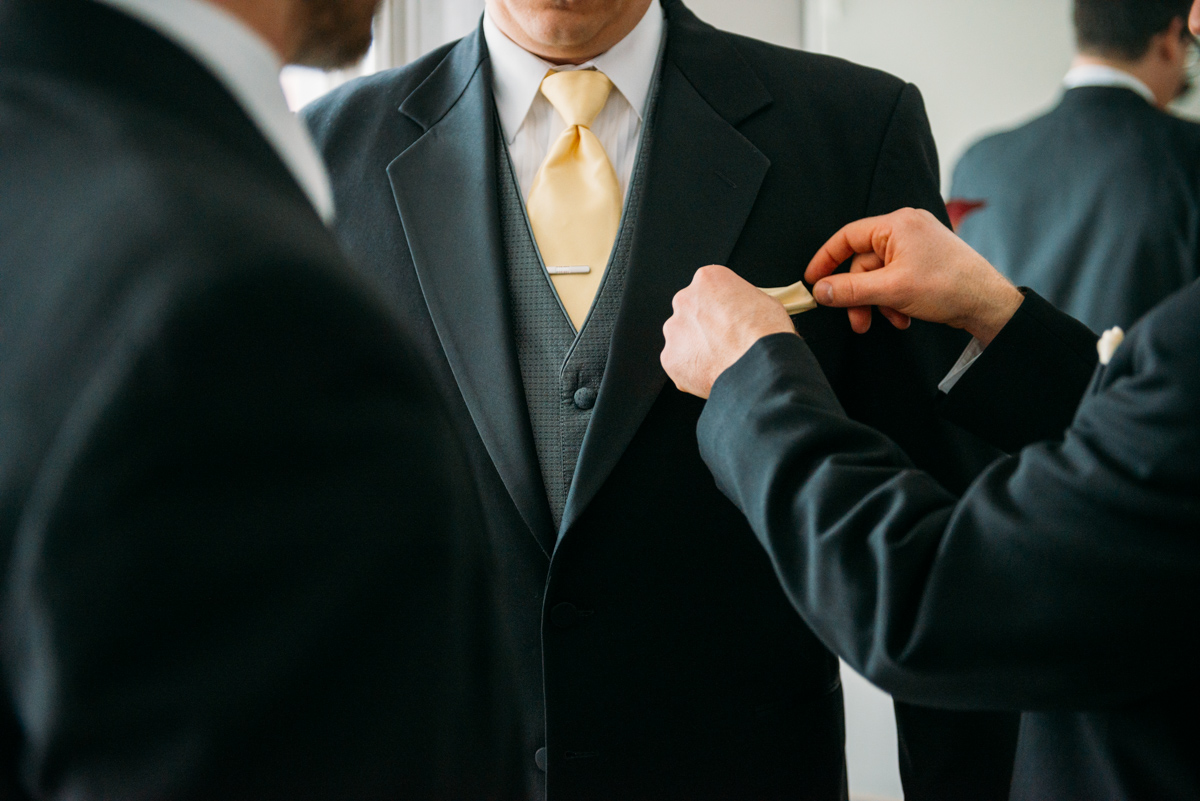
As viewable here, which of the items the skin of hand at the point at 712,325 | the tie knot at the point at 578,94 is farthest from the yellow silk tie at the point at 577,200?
the skin of hand at the point at 712,325

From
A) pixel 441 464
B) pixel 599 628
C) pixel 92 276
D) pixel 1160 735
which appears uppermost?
pixel 92 276

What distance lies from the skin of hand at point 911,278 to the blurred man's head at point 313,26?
21.8 inches

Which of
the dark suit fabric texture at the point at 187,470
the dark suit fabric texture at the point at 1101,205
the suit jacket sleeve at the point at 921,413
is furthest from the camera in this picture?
the dark suit fabric texture at the point at 1101,205

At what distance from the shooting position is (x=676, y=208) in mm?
1024

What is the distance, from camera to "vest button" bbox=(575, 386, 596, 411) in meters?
0.98

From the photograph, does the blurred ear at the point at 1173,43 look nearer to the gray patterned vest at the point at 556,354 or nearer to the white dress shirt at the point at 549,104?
the white dress shirt at the point at 549,104

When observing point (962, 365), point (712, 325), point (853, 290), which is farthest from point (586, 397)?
point (962, 365)

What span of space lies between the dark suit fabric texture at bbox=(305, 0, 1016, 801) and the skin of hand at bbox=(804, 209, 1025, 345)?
0.05 m

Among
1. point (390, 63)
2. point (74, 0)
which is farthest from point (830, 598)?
point (390, 63)

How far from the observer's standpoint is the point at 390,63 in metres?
1.82

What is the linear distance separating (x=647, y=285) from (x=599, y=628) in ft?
1.16

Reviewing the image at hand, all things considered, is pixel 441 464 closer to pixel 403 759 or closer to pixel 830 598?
pixel 403 759

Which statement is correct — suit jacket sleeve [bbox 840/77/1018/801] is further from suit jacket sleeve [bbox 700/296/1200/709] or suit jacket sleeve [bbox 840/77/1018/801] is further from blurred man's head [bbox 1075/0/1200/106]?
blurred man's head [bbox 1075/0/1200/106]

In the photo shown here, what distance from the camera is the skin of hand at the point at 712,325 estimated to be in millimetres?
847
